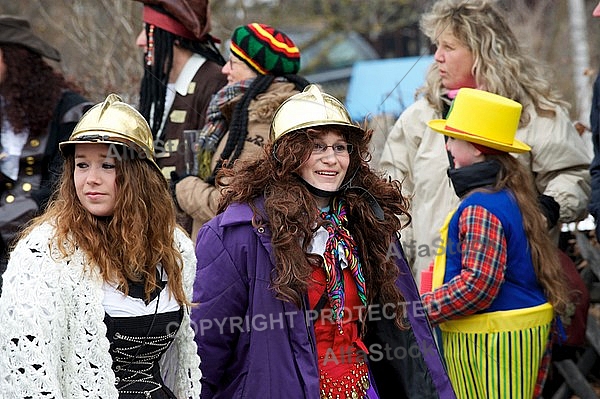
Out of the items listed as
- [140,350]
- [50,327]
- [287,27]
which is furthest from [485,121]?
[287,27]

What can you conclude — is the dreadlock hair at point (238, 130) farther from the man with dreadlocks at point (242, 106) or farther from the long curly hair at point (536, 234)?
the long curly hair at point (536, 234)

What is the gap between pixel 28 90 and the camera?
19.7ft

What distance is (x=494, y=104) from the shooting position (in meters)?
5.64

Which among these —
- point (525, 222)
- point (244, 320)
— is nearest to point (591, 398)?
point (525, 222)

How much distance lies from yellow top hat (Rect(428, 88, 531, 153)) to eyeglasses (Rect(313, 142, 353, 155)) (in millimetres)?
1179

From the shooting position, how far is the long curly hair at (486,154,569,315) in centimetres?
549

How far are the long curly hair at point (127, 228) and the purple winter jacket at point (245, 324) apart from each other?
0.19 m

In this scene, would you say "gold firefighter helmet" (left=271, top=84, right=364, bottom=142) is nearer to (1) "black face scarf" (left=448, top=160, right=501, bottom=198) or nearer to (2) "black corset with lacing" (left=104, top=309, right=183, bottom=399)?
(2) "black corset with lacing" (left=104, top=309, right=183, bottom=399)

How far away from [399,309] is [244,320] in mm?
643

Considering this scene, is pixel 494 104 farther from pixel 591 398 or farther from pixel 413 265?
pixel 591 398

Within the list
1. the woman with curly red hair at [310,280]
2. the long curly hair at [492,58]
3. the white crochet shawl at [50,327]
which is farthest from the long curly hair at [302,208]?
the long curly hair at [492,58]

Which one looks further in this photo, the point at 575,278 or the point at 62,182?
the point at 575,278

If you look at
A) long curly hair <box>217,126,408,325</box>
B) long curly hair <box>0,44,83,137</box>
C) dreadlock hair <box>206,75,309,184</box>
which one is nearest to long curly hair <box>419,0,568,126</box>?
dreadlock hair <box>206,75,309,184</box>

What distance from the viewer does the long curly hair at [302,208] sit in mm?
4277
